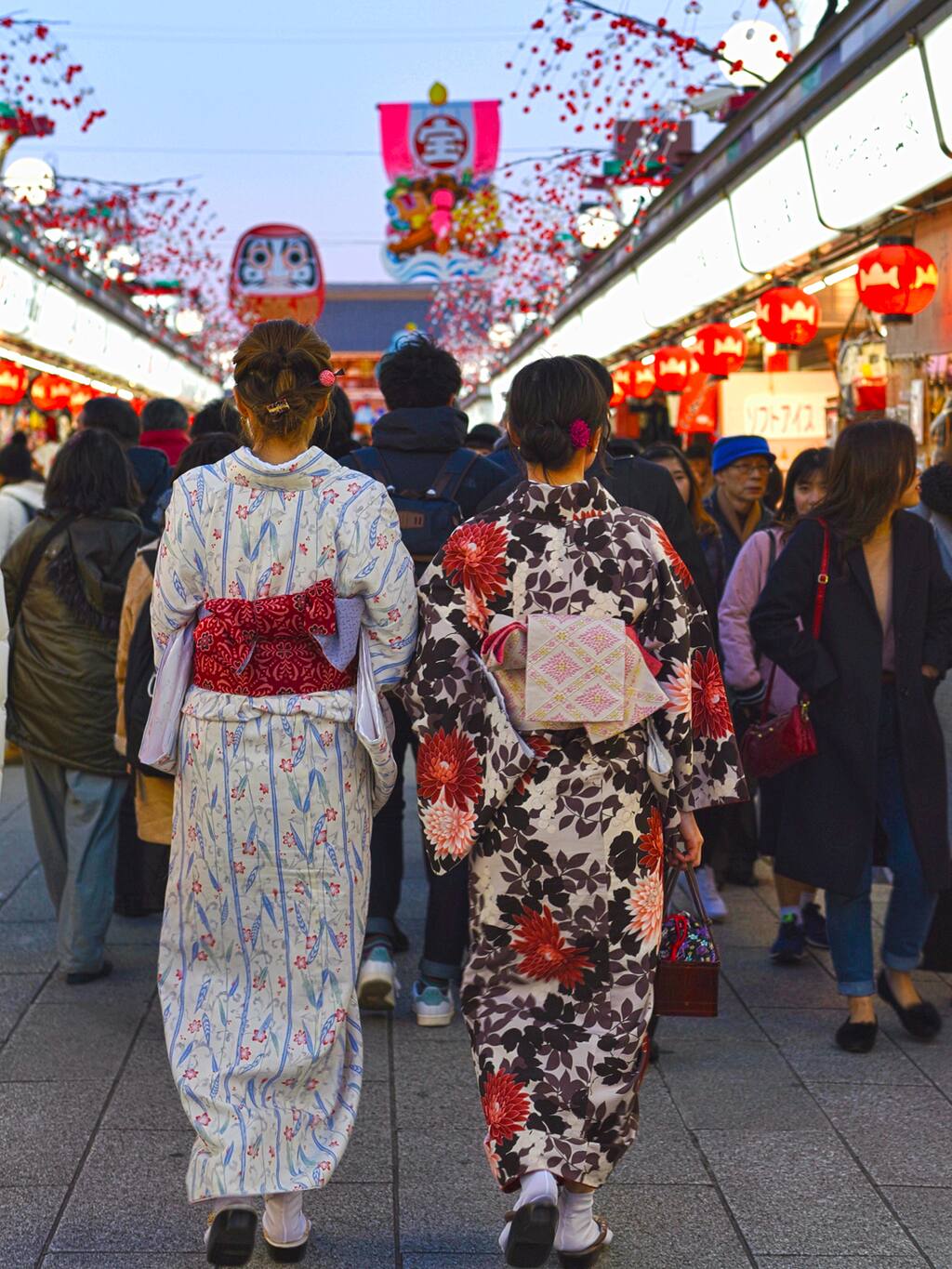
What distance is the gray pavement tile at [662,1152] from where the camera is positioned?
12.1 feet

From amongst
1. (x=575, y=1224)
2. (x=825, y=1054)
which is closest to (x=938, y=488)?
(x=825, y=1054)

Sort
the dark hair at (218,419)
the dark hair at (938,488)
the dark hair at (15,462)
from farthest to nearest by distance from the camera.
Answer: the dark hair at (15,462) < the dark hair at (218,419) < the dark hair at (938,488)

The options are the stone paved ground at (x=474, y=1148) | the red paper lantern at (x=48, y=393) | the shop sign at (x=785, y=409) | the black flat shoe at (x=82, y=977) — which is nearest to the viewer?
the stone paved ground at (x=474, y=1148)

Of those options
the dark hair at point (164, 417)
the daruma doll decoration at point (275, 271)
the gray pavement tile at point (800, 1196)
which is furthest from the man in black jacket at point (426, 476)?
the daruma doll decoration at point (275, 271)

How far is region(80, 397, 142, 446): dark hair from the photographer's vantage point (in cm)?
621

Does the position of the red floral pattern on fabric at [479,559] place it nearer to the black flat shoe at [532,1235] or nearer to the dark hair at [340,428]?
the black flat shoe at [532,1235]

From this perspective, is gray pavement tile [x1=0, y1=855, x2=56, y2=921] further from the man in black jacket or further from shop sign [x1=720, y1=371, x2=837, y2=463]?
shop sign [x1=720, y1=371, x2=837, y2=463]

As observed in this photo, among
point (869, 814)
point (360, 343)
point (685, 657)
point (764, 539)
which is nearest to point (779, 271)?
point (764, 539)

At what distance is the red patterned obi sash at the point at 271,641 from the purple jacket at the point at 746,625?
2.42 metres

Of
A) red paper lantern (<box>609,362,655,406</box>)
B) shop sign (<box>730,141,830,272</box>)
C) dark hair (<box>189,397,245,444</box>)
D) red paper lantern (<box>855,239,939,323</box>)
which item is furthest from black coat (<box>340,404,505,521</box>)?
red paper lantern (<box>609,362,655,406</box>)

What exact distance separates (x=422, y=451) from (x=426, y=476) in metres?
0.10

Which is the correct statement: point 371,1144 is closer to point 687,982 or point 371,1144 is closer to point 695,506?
point 687,982

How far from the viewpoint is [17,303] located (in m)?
15.2

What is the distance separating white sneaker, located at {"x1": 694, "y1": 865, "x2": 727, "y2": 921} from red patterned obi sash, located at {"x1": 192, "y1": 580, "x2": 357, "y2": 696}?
121 inches
